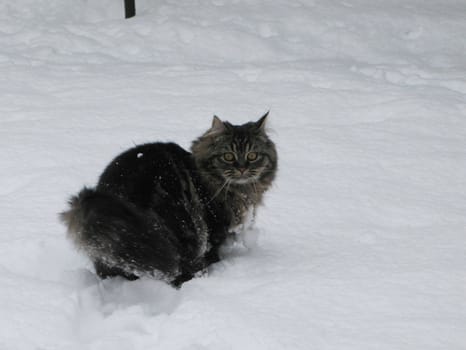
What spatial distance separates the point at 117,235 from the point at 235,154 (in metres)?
0.93

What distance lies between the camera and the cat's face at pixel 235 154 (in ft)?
10.2

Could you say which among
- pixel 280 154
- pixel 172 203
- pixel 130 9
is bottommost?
pixel 280 154

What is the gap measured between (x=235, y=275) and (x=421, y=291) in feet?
2.91

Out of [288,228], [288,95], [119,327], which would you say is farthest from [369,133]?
[119,327]

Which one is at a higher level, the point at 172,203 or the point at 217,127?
the point at 217,127

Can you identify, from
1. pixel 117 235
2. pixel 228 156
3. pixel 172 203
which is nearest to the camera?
pixel 117 235

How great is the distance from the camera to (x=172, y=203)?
2.86 m

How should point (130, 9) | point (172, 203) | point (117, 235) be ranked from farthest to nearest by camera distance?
point (130, 9)
point (172, 203)
point (117, 235)

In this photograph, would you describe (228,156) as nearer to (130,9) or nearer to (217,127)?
(217,127)

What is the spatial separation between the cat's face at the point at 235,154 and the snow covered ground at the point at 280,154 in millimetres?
401

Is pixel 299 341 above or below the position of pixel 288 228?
above

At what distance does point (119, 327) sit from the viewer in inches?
94.3

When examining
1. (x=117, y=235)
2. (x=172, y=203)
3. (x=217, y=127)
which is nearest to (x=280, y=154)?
(x=217, y=127)

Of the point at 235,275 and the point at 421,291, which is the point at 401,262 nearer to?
the point at 421,291
